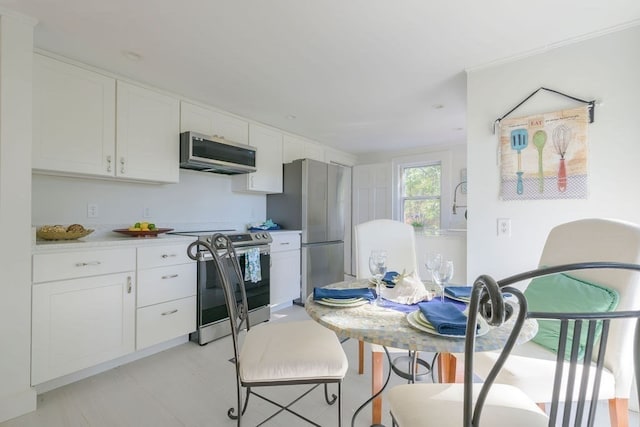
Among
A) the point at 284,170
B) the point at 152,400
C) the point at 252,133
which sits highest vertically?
the point at 252,133

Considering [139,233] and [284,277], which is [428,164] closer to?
[284,277]

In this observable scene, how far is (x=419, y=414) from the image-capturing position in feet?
2.99

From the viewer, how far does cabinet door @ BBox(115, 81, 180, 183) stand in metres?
2.39

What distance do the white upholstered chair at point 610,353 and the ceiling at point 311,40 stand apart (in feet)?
4.04

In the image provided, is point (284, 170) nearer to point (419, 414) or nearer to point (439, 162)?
point (439, 162)

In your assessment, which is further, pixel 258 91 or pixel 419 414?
pixel 258 91

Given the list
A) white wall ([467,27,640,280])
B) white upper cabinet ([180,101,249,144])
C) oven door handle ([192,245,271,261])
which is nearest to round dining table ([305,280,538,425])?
white wall ([467,27,640,280])

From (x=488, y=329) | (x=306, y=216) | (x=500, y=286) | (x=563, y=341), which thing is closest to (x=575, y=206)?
(x=488, y=329)

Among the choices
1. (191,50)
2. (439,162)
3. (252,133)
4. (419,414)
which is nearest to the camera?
(419,414)

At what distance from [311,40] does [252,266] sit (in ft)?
6.54

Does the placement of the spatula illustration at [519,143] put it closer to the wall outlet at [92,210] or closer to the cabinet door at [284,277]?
the cabinet door at [284,277]

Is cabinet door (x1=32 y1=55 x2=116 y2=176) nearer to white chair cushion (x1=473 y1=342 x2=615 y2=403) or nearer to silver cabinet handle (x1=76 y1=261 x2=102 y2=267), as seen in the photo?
silver cabinet handle (x1=76 y1=261 x2=102 y2=267)

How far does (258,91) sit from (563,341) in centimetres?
271

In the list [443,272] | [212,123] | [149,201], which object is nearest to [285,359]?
[443,272]
